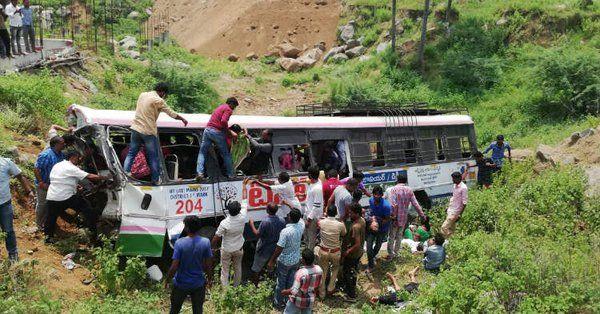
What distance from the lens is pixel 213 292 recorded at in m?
8.30

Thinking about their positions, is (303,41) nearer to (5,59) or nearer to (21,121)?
(5,59)

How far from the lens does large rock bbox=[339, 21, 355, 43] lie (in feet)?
112

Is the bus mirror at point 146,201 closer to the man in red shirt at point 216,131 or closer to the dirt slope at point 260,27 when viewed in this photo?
the man in red shirt at point 216,131

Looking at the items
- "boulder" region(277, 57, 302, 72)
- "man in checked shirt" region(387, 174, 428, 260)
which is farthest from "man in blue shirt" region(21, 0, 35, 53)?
"boulder" region(277, 57, 302, 72)

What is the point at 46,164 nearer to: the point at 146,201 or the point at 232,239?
the point at 146,201

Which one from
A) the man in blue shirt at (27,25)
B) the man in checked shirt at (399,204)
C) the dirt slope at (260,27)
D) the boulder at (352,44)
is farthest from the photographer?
the dirt slope at (260,27)

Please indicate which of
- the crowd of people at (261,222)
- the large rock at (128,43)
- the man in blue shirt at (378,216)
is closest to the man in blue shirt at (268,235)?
the crowd of people at (261,222)

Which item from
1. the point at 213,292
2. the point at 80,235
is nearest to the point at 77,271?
the point at 80,235

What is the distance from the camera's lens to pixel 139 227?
855 cm

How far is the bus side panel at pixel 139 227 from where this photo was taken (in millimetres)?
8492

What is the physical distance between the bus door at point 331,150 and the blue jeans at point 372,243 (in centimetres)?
178

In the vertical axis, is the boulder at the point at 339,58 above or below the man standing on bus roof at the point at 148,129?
above

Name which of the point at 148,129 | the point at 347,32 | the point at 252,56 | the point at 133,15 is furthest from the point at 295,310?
the point at 133,15

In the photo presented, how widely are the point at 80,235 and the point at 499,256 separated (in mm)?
6097
